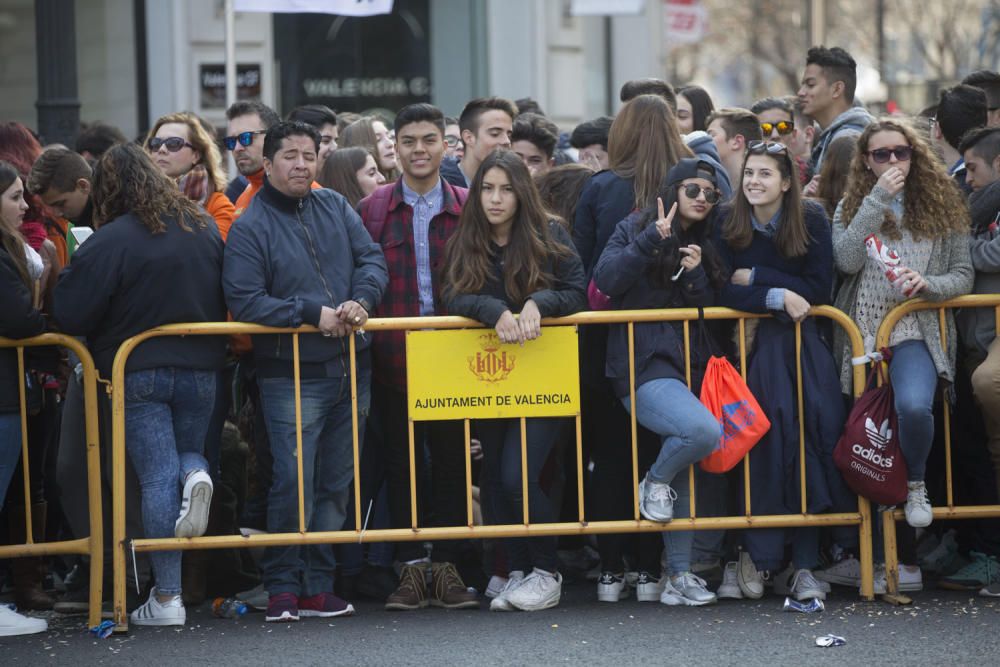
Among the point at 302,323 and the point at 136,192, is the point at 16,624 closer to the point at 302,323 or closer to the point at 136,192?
the point at 302,323

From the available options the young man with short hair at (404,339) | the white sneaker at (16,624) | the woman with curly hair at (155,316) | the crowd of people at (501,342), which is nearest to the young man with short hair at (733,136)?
the crowd of people at (501,342)

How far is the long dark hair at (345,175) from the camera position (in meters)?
8.59

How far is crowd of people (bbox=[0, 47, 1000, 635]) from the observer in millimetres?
7184

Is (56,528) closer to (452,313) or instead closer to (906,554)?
(452,313)

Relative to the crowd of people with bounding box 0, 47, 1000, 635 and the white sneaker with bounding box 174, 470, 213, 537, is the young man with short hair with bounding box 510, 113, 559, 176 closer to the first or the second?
the crowd of people with bounding box 0, 47, 1000, 635

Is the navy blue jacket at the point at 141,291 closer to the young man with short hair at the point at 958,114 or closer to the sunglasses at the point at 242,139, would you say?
the sunglasses at the point at 242,139

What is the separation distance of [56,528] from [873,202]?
438 centimetres

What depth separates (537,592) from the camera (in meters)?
7.43

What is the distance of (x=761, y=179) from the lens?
741cm

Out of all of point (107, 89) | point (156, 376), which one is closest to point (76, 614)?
point (156, 376)

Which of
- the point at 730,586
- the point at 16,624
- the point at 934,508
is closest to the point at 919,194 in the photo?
the point at 934,508

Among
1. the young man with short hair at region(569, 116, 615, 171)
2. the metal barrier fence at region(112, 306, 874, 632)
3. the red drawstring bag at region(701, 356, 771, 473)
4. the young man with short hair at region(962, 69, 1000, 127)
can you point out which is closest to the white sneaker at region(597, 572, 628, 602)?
the metal barrier fence at region(112, 306, 874, 632)

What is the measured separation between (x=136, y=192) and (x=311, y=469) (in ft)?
4.78

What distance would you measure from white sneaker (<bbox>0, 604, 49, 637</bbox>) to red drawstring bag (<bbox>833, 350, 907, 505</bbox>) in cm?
364
